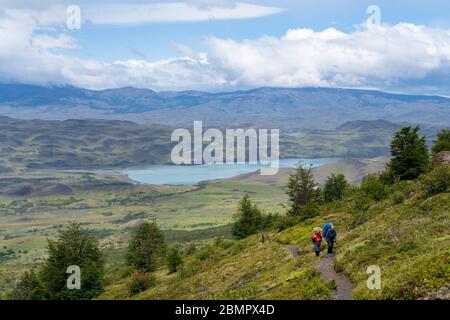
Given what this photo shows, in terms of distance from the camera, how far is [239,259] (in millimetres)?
50906

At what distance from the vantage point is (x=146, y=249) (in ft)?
288

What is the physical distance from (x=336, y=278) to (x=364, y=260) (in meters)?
2.19

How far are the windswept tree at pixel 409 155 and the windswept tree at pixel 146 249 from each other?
1974 inches

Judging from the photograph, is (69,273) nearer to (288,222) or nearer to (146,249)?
(146,249)

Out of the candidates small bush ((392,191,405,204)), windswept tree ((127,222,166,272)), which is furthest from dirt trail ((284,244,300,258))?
windswept tree ((127,222,166,272))

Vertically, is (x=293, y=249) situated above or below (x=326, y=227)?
below

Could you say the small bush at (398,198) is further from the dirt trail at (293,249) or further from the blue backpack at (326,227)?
the blue backpack at (326,227)

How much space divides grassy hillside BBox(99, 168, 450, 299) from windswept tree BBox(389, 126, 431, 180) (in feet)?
13.1

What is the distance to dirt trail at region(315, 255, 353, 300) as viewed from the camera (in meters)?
22.8

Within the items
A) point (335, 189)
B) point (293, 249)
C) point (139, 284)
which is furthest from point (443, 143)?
point (139, 284)

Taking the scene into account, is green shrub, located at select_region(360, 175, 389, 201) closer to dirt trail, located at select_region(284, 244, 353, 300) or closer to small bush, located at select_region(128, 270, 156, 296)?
dirt trail, located at select_region(284, 244, 353, 300)

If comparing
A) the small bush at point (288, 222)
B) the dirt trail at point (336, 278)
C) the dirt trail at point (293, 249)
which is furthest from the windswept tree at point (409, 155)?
the dirt trail at point (336, 278)
